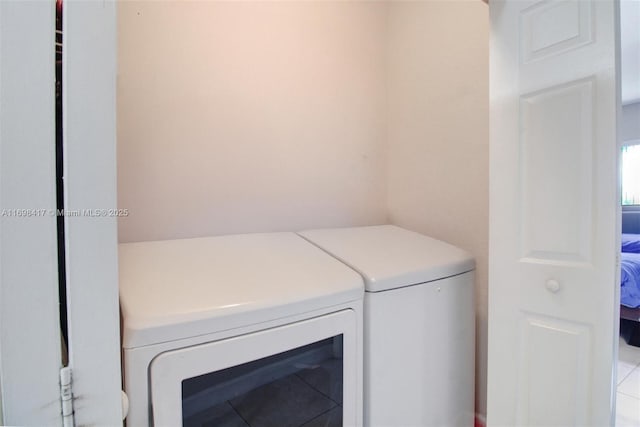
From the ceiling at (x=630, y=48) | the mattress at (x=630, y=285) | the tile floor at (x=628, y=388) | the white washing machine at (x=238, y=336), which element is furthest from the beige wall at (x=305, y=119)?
→ the mattress at (x=630, y=285)

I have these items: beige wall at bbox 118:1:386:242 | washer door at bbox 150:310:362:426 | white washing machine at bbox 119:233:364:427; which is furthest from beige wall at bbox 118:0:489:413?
washer door at bbox 150:310:362:426

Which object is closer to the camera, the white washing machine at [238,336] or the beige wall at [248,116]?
the white washing machine at [238,336]

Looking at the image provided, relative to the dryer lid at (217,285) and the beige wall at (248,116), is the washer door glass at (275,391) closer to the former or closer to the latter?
the dryer lid at (217,285)

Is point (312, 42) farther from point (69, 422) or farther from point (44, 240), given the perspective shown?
point (69, 422)

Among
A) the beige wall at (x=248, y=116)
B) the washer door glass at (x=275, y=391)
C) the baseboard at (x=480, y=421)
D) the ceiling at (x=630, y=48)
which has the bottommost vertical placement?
the baseboard at (x=480, y=421)

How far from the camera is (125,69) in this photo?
1.09 metres

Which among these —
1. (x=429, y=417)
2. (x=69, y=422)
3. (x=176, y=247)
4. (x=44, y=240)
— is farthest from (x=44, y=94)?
(x=429, y=417)

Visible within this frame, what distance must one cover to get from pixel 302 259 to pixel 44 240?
0.70 meters

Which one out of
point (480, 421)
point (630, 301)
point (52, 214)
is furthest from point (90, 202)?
point (630, 301)

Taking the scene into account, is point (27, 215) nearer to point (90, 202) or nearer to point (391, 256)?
point (90, 202)

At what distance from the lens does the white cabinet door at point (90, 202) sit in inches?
18.3

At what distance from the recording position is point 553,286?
0.95 meters

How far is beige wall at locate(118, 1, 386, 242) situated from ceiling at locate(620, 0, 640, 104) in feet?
5.40

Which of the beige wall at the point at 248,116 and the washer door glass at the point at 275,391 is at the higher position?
the beige wall at the point at 248,116
